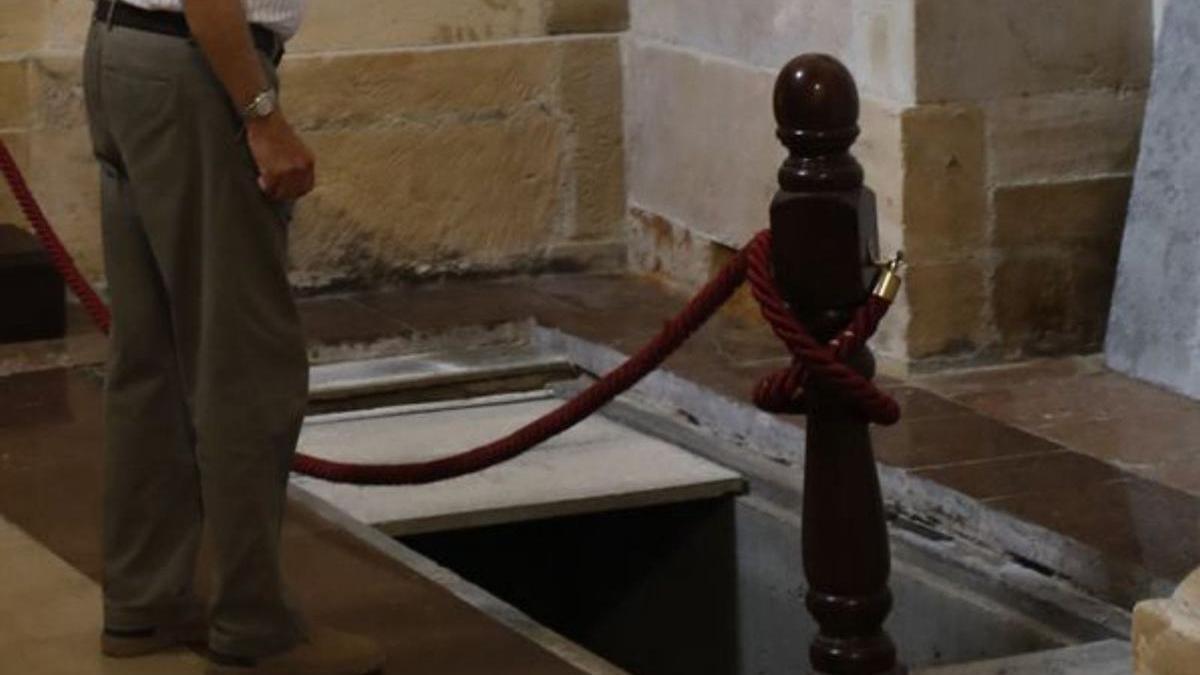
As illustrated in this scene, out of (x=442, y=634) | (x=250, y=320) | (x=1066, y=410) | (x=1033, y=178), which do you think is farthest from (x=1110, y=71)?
(x=250, y=320)

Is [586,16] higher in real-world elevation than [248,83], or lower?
lower

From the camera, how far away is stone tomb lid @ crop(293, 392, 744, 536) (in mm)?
5430

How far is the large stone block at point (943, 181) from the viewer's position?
19.8ft

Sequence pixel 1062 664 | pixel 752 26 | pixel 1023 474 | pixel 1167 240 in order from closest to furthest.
Result: pixel 1062 664 < pixel 1023 474 < pixel 1167 240 < pixel 752 26

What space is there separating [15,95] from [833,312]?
3.97 m

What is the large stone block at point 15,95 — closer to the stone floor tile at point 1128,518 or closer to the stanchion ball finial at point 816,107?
the stone floor tile at point 1128,518

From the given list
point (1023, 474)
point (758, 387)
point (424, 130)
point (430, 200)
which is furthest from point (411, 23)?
A: point (758, 387)

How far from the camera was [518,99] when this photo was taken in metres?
7.39

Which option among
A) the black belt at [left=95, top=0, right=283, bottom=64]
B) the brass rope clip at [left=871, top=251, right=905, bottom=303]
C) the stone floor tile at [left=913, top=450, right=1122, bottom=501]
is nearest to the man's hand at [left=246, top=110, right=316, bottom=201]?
the black belt at [left=95, top=0, right=283, bottom=64]

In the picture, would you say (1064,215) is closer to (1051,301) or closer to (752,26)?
(1051,301)

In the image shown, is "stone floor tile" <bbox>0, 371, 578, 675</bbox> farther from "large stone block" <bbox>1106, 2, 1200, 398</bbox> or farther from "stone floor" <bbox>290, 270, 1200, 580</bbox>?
"large stone block" <bbox>1106, 2, 1200, 398</bbox>

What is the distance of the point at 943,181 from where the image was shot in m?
6.09

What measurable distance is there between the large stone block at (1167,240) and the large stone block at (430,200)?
1.98 m

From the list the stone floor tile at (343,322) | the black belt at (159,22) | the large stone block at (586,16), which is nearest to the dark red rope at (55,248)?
the stone floor tile at (343,322)
